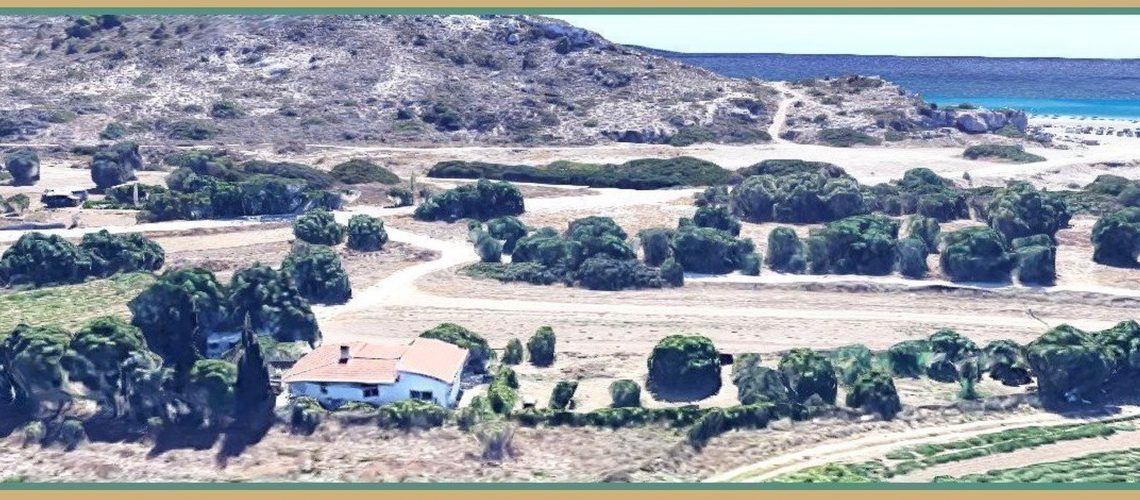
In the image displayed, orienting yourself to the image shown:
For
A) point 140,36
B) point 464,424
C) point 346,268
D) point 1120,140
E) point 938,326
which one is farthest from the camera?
point 140,36

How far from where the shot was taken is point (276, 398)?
54.4 m

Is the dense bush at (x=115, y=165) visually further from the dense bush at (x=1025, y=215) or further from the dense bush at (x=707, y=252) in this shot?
the dense bush at (x=1025, y=215)

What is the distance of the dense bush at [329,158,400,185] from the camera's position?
10738 cm

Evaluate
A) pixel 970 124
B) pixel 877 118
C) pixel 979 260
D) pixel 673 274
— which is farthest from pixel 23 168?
pixel 970 124

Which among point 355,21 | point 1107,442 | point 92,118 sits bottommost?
point 1107,442

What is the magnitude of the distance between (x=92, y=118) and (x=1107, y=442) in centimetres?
9786

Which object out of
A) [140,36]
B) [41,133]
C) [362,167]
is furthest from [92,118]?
[362,167]

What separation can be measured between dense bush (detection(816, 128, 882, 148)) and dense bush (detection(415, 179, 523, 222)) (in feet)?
147

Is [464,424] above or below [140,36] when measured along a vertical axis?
below

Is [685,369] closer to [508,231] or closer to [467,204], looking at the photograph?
[508,231]

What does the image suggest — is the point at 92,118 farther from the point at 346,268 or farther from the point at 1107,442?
the point at 1107,442

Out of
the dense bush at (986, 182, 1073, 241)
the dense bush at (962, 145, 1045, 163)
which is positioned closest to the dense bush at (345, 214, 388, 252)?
the dense bush at (986, 182, 1073, 241)

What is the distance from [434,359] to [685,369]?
8.80 m

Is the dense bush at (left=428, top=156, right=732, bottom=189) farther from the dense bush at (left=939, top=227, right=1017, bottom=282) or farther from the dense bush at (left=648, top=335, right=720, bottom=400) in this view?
the dense bush at (left=648, top=335, right=720, bottom=400)
